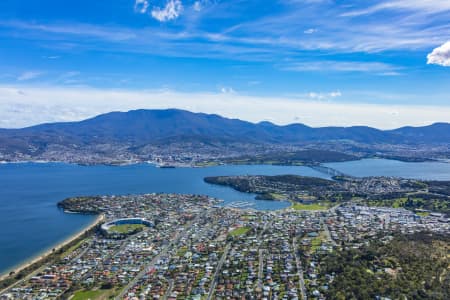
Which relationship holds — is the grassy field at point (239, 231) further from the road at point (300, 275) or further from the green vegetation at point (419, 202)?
the green vegetation at point (419, 202)

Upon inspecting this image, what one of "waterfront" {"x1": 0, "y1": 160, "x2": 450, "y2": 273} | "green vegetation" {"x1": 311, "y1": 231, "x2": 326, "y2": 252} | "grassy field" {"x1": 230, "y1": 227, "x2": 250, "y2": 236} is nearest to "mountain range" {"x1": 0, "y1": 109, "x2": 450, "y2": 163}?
"waterfront" {"x1": 0, "y1": 160, "x2": 450, "y2": 273}

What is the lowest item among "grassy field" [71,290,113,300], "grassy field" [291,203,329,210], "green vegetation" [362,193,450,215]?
"grassy field" [71,290,113,300]

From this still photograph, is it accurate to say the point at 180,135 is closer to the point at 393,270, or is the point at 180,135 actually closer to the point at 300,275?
the point at 300,275

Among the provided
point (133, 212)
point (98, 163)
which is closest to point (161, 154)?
point (98, 163)

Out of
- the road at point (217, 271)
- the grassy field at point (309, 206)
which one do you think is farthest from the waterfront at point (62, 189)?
the road at point (217, 271)

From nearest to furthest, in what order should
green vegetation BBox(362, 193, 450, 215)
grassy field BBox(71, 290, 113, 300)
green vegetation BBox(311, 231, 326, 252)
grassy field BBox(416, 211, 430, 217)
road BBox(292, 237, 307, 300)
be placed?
grassy field BBox(71, 290, 113, 300) → road BBox(292, 237, 307, 300) → green vegetation BBox(311, 231, 326, 252) → grassy field BBox(416, 211, 430, 217) → green vegetation BBox(362, 193, 450, 215)

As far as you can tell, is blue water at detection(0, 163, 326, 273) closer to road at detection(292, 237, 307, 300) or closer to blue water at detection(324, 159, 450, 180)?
blue water at detection(324, 159, 450, 180)

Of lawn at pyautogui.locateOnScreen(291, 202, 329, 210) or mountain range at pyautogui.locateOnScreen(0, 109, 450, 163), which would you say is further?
mountain range at pyautogui.locateOnScreen(0, 109, 450, 163)

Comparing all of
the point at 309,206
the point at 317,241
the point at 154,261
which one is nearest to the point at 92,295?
the point at 154,261

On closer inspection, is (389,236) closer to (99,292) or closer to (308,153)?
(99,292)
